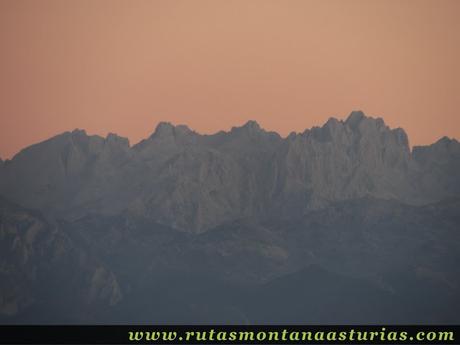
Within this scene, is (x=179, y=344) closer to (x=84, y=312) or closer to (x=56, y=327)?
(x=56, y=327)

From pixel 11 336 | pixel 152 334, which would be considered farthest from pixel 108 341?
pixel 11 336

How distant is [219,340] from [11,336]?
108ft

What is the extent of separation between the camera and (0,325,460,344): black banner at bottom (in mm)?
146875

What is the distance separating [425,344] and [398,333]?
12.9 ft

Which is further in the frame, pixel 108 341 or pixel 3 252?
pixel 3 252

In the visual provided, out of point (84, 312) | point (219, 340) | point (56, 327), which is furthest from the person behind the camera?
point (84, 312)

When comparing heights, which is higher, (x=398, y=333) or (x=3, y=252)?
(x=3, y=252)

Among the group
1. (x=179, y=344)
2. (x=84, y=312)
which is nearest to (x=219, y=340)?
(x=179, y=344)

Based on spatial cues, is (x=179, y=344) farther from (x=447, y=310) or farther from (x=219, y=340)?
(x=447, y=310)

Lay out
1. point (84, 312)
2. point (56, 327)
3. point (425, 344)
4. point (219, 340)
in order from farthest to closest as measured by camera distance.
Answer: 1. point (84, 312)
2. point (56, 327)
3. point (425, 344)
4. point (219, 340)

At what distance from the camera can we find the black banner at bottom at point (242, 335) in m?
147

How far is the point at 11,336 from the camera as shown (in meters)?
159

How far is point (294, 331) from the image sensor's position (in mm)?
158125

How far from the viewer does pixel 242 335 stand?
15338 cm
